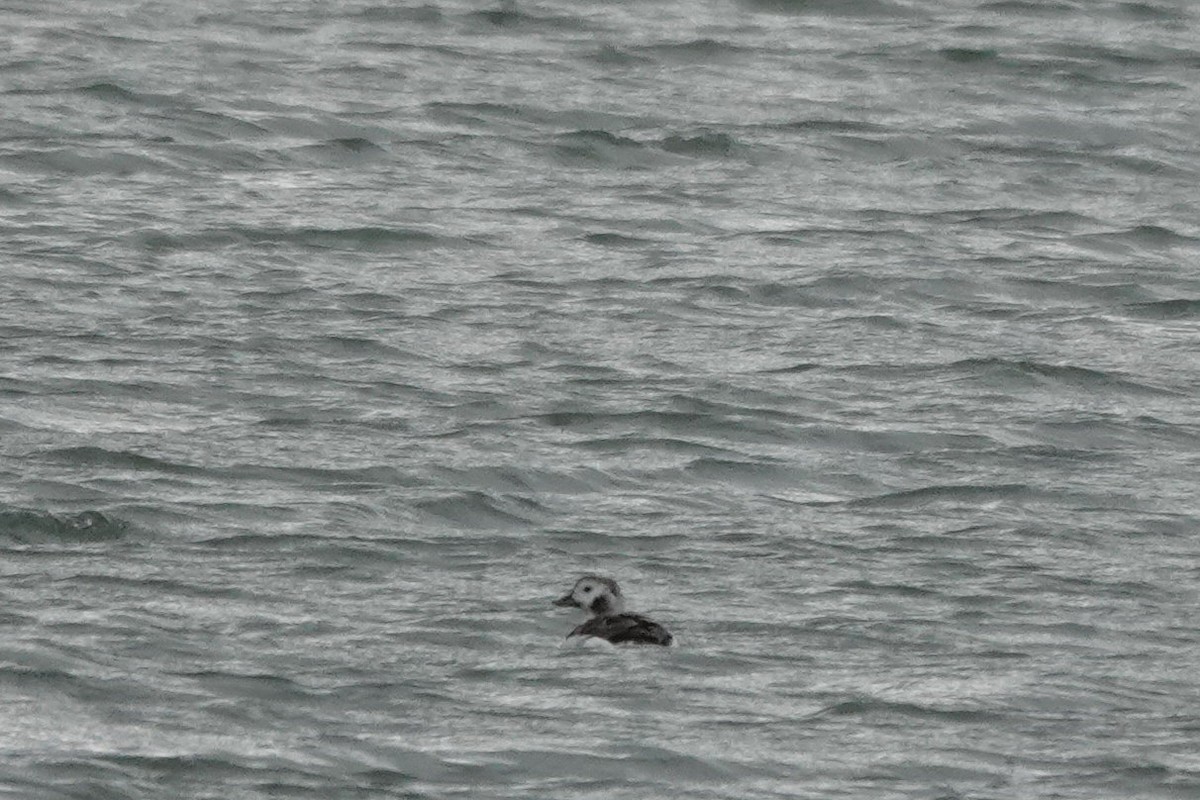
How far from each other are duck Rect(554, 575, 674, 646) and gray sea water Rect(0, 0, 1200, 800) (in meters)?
0.11

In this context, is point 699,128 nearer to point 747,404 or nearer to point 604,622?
point 747,404

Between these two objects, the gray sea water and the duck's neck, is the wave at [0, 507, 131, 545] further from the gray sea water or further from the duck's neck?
the duck's neck

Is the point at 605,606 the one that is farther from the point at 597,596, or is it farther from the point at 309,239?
the point at 309,239

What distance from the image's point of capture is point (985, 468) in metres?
14.8

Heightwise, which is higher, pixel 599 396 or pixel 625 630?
pixel 625 630

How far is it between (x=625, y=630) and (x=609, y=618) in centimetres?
9

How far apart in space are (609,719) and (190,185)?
961 cm

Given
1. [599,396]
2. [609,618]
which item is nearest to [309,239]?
[599,396]

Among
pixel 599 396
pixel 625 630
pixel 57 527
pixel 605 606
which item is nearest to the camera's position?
pixel 625 630

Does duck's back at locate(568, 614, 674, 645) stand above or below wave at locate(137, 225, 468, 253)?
below

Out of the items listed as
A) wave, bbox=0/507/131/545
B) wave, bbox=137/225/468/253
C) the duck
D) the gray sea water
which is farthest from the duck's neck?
wave, bbox=137/225/468/253

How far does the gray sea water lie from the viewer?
11.0m

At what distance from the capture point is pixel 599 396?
15852mm

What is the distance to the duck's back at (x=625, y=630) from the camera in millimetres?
11430
